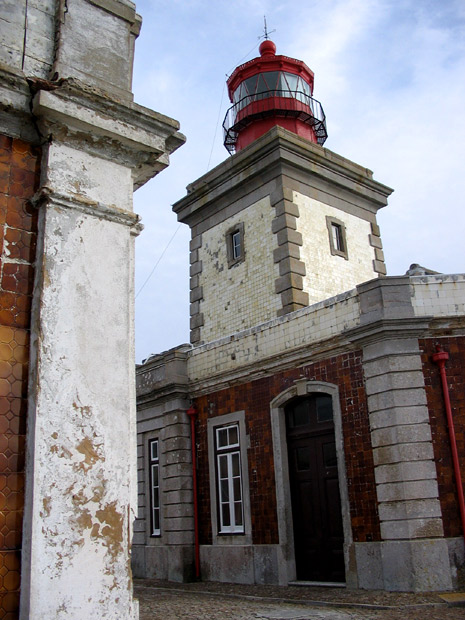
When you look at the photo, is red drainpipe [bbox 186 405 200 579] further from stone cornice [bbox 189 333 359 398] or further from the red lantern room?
the red lantern room

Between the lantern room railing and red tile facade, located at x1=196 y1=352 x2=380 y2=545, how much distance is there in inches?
324

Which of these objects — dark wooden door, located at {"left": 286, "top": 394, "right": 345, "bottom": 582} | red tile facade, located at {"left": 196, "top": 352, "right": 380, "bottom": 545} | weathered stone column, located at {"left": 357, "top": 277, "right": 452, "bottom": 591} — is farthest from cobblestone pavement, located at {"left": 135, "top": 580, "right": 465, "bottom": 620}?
red tile facade, located at {"left": 196, "top": 352, "right": 380, "bottom": 545}

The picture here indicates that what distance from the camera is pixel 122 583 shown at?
3096mm

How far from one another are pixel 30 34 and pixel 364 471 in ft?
24.0

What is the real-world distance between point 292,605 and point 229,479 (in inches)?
137

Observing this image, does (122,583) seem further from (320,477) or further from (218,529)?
(218,529)

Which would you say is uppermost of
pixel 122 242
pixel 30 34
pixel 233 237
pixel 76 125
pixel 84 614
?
pixel 233 237

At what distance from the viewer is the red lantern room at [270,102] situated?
55.1ft

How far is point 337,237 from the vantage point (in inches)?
569

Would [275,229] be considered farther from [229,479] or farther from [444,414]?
[444,414]

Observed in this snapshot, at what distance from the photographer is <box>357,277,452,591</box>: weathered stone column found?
816 cm

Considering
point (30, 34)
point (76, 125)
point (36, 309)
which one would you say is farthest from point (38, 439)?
point (30, 34)

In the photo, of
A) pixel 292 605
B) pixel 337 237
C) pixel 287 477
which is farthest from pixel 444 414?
pixel 337 237

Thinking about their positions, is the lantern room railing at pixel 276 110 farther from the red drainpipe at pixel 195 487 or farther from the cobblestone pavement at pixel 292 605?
the cobblestone pavement at pixel 292 605
